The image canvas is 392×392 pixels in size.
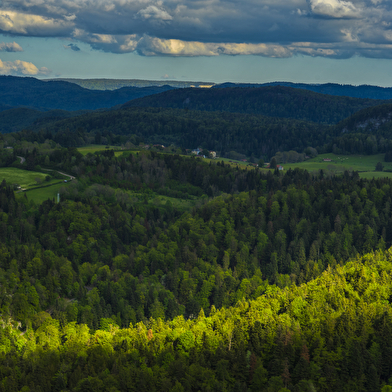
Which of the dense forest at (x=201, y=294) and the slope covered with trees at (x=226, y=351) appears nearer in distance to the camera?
the slope covered with trees at (x=226, y=351)

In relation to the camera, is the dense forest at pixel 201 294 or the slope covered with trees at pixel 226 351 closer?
the slope covered with trees at pixel 226 351

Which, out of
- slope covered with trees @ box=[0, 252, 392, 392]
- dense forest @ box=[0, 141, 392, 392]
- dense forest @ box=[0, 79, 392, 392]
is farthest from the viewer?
dense forest @ box=[0, 141, 392, 392]

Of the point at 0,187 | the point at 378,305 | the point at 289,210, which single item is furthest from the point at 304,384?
the point at 0,187

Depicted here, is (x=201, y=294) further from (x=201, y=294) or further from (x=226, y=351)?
(x=226, y=351)

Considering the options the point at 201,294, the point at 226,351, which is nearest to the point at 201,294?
the point at 201,294

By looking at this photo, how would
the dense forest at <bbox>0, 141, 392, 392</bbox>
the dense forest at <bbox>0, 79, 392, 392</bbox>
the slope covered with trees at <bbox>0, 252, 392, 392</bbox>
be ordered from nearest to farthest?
the slope covered with trees at <bbox>0, 252, 392, 392</bbox>
the dense forest at <bbox>0, 79, 392, 392</bbox>
the dense forest at <bbox>0, 141, 392, 392</bbox>

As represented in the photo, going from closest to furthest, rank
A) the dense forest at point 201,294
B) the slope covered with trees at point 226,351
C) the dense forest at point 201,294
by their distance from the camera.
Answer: the slope covered with trees at point 226,351 → the dense forest at point 201,294 → the dense forest at point 201,294

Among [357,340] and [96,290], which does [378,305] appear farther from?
[96,290]

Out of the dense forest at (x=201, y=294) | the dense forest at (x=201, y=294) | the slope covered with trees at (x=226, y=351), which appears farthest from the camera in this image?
the dense forest at (x=201, y=294)

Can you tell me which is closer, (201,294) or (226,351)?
(226,351)

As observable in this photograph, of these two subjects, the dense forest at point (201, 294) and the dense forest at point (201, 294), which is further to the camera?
the dense forest at point (201, 294)

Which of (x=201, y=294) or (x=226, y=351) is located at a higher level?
(x=226, y=351)
